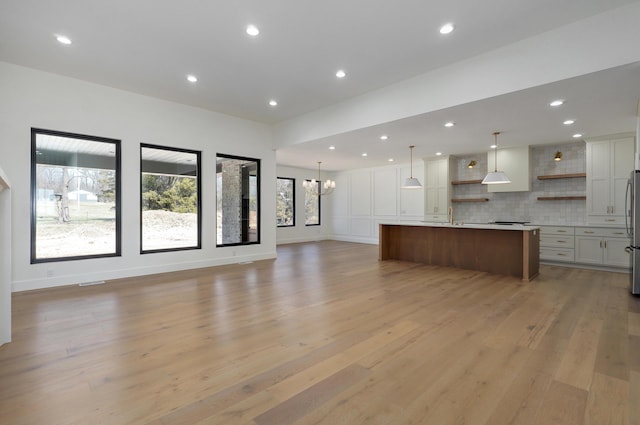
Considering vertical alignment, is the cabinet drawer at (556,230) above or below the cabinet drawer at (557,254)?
above

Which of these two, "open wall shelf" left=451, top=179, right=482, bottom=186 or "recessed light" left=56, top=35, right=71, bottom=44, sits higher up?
"recessed light" left=56, top=35, right=71, bottom=44

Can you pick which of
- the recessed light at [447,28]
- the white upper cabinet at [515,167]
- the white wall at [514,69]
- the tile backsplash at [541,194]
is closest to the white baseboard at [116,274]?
the white wall at [514,69]

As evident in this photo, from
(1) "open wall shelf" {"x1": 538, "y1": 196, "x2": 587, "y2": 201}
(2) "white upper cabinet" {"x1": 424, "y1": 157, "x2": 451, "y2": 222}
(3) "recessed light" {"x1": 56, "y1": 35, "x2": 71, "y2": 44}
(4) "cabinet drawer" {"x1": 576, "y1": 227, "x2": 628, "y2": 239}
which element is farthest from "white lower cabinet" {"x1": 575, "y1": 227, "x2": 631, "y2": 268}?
(3) "recessed light" {"x1": 56, "y1": 35, "x2": 71, "y2": 44}

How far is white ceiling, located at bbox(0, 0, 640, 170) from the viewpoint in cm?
317

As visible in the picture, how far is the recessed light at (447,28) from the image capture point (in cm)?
339

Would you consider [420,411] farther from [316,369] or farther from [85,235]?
[85,235]

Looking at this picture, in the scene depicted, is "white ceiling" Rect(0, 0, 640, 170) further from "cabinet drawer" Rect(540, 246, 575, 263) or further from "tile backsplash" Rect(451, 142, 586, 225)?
"cabinet drawer" Rect(540, 246, 575, 263)

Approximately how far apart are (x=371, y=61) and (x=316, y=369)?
12.5 feet

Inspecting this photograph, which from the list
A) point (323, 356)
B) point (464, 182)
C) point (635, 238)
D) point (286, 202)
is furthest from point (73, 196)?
point (464, 182)

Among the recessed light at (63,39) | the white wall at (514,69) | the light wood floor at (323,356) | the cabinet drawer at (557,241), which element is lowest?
the light wood floor at (323,356)

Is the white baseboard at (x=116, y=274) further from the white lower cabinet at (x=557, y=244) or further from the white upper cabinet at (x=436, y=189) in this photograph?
the white lower cabinet at (x=557, y=244)

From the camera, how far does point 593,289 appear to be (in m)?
4.61

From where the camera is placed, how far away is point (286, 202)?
1141 cm

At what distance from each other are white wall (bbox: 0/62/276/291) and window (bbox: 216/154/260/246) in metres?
0.17
